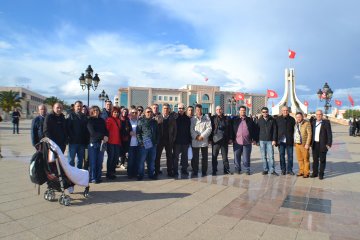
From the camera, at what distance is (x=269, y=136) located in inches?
308

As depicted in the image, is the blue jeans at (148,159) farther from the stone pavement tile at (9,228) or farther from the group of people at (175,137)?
the stone pavement tile at (9,228)

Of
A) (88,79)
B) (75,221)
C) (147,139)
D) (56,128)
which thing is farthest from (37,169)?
(88,79)

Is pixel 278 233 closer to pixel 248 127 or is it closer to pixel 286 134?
pixel 248 127

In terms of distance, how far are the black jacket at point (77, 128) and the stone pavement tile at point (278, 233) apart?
4.34 m

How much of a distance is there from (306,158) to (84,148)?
584 cm

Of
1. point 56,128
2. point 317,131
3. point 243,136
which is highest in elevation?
point 56,128

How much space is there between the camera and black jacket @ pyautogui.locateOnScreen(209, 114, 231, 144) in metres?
7.78

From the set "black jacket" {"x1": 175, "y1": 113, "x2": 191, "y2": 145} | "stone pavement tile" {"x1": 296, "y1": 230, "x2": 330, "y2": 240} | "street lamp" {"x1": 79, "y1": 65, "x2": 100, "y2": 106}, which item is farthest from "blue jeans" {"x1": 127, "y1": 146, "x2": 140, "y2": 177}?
"street lamp" {"x1": 79, "y1": 65, "x2": 100, "y2": 106}

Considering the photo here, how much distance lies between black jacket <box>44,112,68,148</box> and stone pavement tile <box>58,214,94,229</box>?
1.84 meters

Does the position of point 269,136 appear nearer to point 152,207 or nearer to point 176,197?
point 176,197

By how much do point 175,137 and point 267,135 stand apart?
264cm

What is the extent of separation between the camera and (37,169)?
182 inches

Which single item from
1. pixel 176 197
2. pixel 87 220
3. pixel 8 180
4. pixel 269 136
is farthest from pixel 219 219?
pixel 8 180

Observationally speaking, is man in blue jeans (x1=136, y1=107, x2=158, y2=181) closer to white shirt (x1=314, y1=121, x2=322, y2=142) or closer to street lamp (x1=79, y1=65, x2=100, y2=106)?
white shirt (x1=314, y1=121, x2=322, y2=142)
